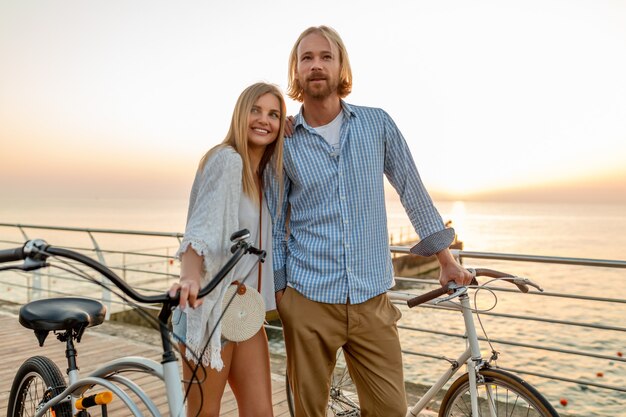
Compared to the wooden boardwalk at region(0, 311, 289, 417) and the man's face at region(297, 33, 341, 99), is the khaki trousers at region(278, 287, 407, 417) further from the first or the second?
the wooden boardwalk at region(0, 311, 289, 417)

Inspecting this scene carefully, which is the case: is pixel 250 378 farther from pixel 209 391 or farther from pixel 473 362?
pixel 473 362

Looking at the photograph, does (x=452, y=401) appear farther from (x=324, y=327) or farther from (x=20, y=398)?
(x=20, y=398)

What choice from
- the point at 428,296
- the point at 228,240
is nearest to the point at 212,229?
the point at 228,240

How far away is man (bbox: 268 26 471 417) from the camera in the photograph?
197cm

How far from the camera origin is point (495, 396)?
195 cm

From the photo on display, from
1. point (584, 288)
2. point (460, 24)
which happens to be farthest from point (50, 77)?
point (584, 288)

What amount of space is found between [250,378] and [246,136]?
31.0 inches

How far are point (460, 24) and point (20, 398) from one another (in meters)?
9.52

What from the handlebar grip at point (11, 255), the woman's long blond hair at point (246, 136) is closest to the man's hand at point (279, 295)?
the woman's long blond hair at point (246, 136)

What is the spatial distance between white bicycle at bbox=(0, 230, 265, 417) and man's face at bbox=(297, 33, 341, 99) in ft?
2.49

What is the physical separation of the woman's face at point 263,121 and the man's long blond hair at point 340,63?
26 centimetres

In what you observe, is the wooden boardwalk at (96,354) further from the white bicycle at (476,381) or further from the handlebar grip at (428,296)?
the handlebar grip at (428,296)

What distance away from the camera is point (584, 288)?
83.9 ft

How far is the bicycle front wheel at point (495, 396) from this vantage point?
5.89ft
